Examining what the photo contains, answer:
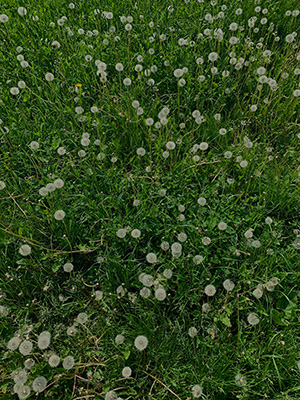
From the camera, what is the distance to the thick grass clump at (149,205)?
1.78 m

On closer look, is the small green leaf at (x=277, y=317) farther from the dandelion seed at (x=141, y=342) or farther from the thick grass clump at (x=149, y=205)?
the dandelion seed at (x=141, y=342)

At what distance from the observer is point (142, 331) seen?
1819 mm

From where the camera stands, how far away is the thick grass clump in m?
1.78

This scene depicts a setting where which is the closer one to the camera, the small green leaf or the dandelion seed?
the dandelion seed

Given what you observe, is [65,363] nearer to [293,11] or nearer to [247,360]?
[247,360]

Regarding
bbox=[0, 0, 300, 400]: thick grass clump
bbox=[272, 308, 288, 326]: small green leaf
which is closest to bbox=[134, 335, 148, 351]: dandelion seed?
bbox=[0, 0, 300, 400]: thick grass clump

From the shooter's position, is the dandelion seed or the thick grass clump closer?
the dandelion seed

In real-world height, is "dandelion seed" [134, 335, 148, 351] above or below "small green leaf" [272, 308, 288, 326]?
below

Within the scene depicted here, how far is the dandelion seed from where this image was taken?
1658 millimetres

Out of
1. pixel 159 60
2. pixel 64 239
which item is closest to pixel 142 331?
pixel 64 239

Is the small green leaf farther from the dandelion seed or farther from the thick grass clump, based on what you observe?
the dandelion seed

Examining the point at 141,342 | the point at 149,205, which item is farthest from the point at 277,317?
the point at 149,205

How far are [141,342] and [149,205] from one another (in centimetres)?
93

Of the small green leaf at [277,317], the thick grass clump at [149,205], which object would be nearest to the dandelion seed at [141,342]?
the thick grass clump at [149,205]
